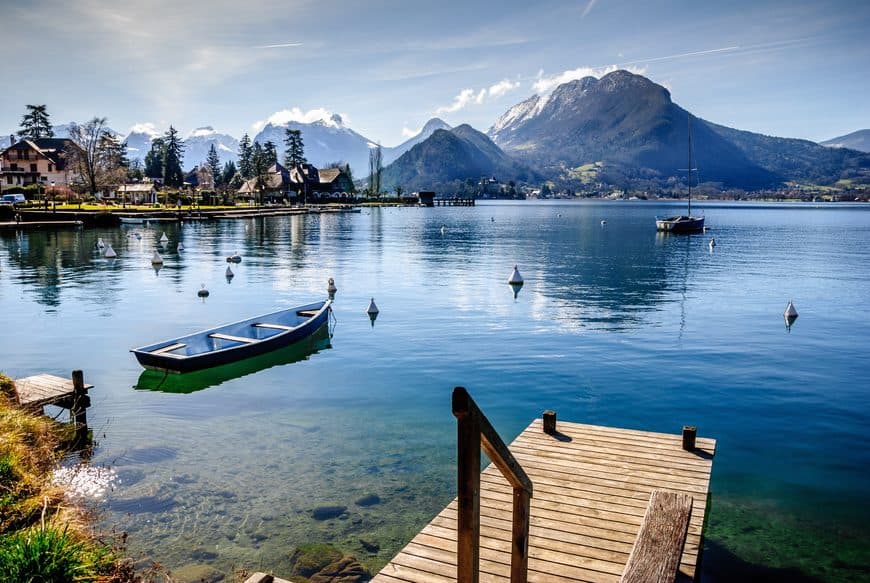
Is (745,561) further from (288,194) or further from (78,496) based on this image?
(288,194)

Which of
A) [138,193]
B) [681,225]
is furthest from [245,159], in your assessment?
[681,225]

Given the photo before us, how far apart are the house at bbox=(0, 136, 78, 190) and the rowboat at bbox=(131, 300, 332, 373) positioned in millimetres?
124344

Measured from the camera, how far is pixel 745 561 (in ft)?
33.2

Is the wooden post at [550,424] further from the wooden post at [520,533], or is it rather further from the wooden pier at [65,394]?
the wooden pier at [65,394]

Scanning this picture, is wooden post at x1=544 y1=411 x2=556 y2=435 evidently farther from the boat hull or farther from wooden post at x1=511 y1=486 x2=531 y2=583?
the boat hull

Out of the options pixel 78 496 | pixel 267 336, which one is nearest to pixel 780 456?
pixel 78 496

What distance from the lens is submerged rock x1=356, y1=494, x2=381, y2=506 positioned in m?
12.0

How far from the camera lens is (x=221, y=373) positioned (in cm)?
2077

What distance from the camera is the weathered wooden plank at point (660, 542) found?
510cm

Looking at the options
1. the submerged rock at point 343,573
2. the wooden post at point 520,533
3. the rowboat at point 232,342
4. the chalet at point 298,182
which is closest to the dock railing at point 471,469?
the wooden post at point 520,533

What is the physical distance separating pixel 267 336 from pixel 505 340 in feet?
32.0

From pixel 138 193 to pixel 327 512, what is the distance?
456 ft

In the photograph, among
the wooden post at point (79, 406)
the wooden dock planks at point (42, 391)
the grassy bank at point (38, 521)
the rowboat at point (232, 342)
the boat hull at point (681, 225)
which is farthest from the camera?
the boat hull at point (681, 225)

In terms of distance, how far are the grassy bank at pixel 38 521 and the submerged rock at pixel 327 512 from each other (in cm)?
340
